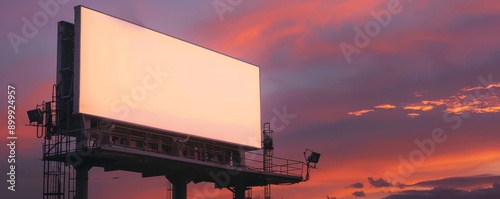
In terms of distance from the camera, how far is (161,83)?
147 feet

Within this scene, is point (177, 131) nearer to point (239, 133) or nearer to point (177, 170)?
point (177, 170)

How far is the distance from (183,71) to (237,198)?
12070mm

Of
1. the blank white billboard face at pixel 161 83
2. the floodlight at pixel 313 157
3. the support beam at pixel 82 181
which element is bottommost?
the support beam at pixel 82 181

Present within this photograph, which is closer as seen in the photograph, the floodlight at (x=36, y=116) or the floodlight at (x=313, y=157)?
the floodlight at (x=36, y=116)

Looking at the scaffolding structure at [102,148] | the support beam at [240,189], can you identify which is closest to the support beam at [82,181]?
the scaffolding structure at [102,148]

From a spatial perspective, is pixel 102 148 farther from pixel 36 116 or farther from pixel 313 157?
pixel 313 157

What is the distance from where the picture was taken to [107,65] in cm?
4116

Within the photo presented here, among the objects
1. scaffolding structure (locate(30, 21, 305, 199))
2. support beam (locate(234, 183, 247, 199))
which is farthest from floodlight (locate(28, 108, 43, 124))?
support beam (locate(234, 183, 247, 199))

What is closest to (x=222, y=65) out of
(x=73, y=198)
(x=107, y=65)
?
(x=107, y=65)

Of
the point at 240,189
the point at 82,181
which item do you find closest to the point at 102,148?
the point at 82,181

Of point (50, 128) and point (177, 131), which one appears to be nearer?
point (50, 128)

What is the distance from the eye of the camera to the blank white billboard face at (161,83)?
132ft

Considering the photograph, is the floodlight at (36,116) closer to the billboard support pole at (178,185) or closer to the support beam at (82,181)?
the support beam at (82,181)

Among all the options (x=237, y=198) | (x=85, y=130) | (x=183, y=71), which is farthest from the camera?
(x=237, y=198)
